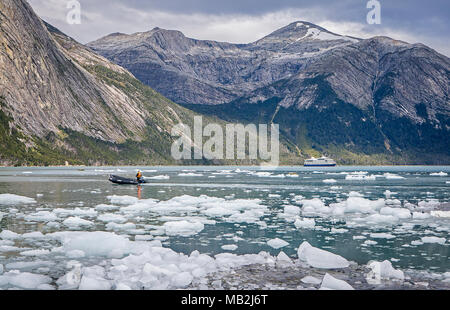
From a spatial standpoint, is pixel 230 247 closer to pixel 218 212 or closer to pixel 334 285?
pixel 334 285

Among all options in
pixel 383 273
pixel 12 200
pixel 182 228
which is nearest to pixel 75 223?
pixel 182 228

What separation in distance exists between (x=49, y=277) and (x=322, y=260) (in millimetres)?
11999

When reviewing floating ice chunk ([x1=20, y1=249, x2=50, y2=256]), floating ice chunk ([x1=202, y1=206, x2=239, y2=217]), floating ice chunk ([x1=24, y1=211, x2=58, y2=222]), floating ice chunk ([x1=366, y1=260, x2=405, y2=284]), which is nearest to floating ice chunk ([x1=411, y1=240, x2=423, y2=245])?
floating ice chunk ([x1=366, y1=260, x2=405, y2=284])

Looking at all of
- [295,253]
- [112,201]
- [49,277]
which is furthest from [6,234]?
[112,201]

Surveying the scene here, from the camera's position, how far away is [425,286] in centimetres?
1620

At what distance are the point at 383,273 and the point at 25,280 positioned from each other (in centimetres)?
1461

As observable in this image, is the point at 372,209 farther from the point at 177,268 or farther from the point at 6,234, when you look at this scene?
the point at 6,234

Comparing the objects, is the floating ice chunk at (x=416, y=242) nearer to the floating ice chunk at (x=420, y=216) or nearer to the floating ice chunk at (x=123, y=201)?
the floating ice chunk at (x=420, y=216)

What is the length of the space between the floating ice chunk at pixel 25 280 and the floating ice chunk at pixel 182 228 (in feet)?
36.2

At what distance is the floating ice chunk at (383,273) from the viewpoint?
17.2m

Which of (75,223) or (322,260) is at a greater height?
(322,260)

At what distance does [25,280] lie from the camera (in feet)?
53.0

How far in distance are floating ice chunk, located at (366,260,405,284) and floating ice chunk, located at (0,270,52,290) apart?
13.2 metres
